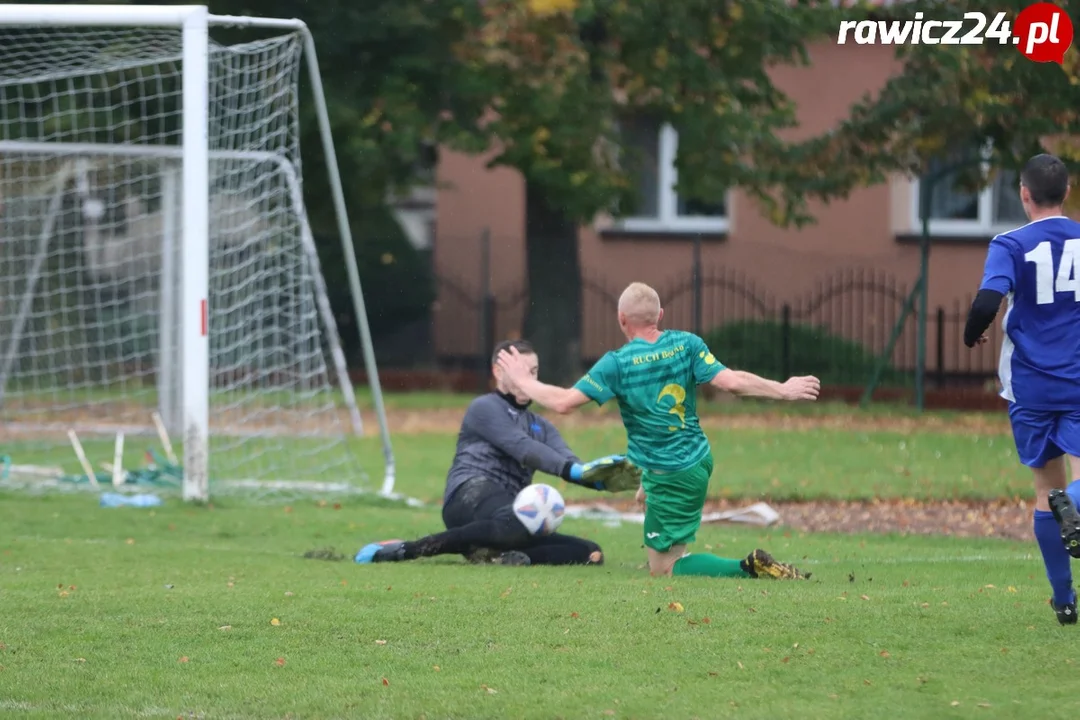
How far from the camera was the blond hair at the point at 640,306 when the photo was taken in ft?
25.5

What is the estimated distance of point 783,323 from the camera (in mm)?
22969

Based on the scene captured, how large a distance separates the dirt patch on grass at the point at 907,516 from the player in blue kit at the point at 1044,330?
466cm

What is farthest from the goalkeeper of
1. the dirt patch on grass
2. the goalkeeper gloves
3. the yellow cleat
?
the dirt patch on grass

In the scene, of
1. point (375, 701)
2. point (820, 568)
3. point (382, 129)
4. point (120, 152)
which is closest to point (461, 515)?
point (820, 568)

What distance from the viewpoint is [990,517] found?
38.9 ft

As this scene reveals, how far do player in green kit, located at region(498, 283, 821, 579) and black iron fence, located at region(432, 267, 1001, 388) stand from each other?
14.3m

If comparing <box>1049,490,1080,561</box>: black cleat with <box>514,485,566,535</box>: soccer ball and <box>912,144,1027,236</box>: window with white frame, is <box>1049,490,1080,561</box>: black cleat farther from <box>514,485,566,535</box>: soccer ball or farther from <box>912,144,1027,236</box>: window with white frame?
<box>912,144,1027,236</box>: window with white frame

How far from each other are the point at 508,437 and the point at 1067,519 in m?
3.66

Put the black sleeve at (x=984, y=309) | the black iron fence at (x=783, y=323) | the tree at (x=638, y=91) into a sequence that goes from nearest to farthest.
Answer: the black sleeve at (x=984, y=309) → the tree at (x=638, y=91) → the black iron fence at (x=783, y=323)

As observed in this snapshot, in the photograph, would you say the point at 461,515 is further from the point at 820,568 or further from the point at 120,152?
the point at 120,152

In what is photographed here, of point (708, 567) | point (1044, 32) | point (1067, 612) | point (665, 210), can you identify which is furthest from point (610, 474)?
point (665, 210)

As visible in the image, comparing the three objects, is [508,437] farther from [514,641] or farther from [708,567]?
[514,641]

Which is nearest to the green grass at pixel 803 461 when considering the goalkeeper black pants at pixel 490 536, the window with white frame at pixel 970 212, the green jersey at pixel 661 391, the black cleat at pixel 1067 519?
the goalkeeper black pants at pixel 490 536

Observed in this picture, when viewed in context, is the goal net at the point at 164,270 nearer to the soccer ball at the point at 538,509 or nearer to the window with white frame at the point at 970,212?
the soccer ball at the point at 538,509
